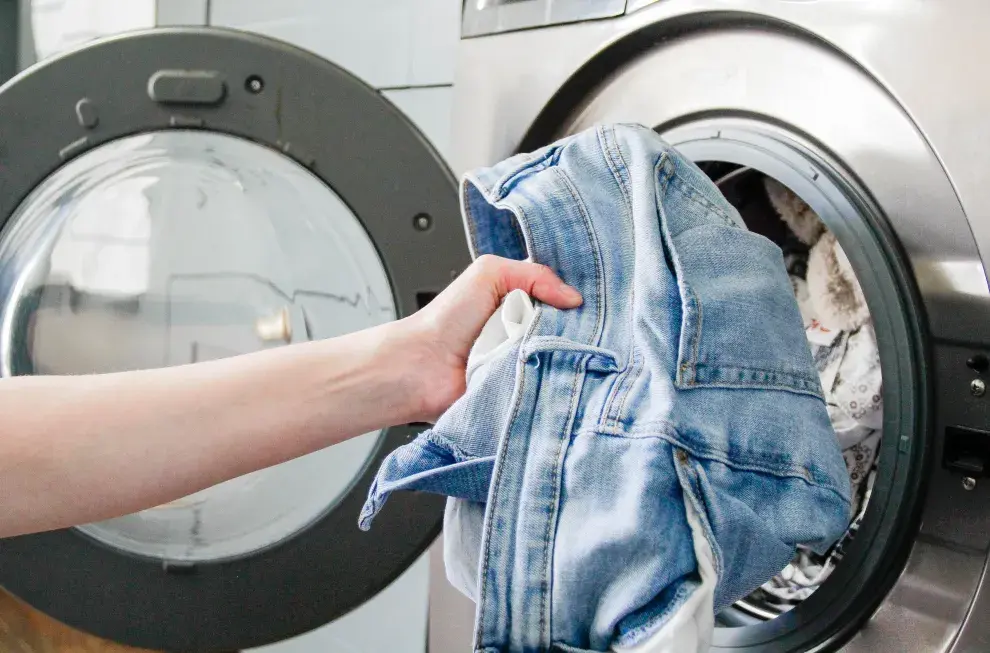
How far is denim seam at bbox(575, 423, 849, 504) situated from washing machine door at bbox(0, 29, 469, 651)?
13.4 inches

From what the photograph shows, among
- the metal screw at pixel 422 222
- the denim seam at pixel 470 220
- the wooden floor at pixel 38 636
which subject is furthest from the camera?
the wooden floor at pixel 38 636

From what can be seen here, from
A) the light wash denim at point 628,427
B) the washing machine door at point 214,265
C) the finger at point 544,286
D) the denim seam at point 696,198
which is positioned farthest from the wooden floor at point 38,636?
the denim seam at point 696,198

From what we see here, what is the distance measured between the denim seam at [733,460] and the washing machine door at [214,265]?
1.12 feet

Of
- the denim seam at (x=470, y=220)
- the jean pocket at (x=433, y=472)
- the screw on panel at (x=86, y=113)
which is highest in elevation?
the screw on panel at (x=86, y=113)

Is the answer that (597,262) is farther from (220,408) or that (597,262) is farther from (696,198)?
(220,408)

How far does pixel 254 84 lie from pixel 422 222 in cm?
20

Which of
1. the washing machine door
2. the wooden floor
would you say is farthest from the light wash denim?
the wooden floor

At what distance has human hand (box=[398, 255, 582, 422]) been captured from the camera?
56cm

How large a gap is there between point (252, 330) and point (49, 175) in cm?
23

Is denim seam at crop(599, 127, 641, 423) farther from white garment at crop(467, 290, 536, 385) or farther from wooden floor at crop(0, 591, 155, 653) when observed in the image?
wooden floor at crop(0, 591, 155, 653)

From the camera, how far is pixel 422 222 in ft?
2.34

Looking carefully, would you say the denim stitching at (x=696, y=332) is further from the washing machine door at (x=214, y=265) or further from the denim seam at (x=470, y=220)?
the washing machine door at (x=214, y=265)

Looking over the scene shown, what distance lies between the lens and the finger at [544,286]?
0.48 meters

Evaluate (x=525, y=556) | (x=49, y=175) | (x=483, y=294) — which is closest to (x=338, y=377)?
(x=483, y=294)
